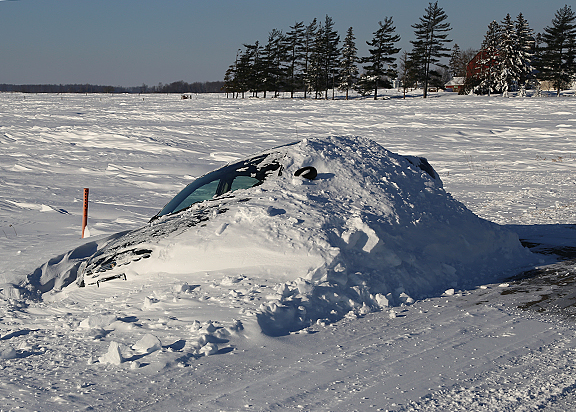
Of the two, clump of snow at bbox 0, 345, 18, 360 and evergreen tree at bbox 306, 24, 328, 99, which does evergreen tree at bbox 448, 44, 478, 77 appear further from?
clump of snow at bbox 0, 345, 18, 360

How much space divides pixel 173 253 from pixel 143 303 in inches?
24.6

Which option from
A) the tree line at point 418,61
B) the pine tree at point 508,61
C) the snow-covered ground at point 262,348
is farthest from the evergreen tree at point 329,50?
the snow-covered ground at point 262,348

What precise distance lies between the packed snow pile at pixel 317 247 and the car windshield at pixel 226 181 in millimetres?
172

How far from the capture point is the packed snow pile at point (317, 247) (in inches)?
150

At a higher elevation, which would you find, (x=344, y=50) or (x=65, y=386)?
(x=344, y=50)

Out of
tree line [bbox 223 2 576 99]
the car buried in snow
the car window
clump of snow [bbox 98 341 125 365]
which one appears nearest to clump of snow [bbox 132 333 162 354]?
clump of snow [bbox 98 341 125 365]

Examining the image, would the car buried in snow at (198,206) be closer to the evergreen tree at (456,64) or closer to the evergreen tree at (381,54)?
the evergreen tree at (381,54)

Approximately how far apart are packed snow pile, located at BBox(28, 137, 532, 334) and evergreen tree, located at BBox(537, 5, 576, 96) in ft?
207

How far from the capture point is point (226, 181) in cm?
530

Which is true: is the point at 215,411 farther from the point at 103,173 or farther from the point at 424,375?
the point at 103,173

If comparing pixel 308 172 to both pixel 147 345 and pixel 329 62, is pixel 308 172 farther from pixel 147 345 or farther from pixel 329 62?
pixel 329 62

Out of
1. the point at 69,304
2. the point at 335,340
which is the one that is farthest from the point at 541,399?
the point at 69,304

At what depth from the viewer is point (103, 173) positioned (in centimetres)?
1398

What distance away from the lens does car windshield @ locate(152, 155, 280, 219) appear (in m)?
5.06
